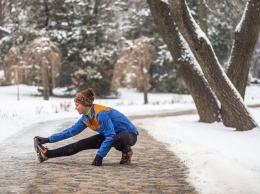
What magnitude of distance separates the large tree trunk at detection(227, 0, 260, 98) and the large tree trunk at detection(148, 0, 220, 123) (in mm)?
1000

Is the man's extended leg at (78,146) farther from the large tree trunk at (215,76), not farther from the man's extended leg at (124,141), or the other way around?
the large tree trunk at (215,76)

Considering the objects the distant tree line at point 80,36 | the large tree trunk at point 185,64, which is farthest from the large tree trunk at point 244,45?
the distant tree line at point 80,36

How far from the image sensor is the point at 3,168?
265 inches

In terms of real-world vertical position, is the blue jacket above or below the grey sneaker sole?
above

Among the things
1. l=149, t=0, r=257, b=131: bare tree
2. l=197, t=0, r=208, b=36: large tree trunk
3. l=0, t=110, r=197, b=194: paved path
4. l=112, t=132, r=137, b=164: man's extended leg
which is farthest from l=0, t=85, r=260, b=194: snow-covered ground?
l=197, t=0, r=208, b=36: large tree trunk

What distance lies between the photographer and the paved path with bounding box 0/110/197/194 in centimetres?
521

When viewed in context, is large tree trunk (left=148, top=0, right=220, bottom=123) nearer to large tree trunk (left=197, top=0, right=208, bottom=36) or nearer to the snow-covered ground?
the snow-covered ground

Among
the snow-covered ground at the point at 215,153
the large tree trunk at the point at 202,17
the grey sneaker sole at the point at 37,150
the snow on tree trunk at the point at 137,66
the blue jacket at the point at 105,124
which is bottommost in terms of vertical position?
the snow-covered ground at the point at 215,153

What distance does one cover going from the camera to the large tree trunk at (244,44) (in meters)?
12.3

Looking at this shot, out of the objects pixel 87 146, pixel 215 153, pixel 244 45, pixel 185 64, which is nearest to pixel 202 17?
pixel 185 64

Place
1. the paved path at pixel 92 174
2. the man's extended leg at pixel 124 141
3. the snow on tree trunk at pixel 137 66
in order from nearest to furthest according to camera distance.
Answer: the paved path at pixel 92 174 < the man's extended leg at pixel 124 141 < the snow on tree trunk at pixel 137 66

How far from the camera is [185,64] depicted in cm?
1395

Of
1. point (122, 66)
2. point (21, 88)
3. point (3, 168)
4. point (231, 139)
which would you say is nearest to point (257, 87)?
point (122, 66)

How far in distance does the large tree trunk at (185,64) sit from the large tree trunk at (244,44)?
100 cm
